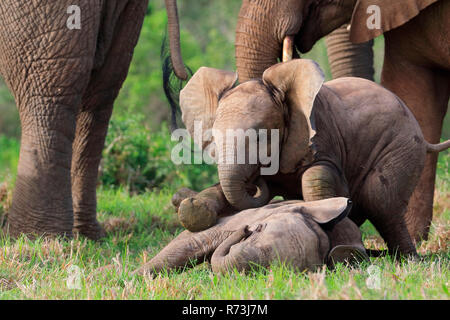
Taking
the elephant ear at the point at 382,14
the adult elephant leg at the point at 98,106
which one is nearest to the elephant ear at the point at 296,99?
the elephant ear at the point at 382,14

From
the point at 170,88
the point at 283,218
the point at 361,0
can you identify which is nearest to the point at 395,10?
the point at 361,0

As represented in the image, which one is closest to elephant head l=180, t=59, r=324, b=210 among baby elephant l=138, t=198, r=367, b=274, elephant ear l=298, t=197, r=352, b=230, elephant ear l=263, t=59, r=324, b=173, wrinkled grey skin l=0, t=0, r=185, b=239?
elephant ear l=263, t=59, r=324, b=173

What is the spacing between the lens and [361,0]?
421 cm

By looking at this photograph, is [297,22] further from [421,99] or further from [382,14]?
[421,99]

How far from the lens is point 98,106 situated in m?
4.62

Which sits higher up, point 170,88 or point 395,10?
point 395,10

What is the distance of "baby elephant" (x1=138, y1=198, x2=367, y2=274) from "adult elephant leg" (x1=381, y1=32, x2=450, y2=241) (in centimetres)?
155

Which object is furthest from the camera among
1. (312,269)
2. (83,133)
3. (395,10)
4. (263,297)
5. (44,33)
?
(83,133)

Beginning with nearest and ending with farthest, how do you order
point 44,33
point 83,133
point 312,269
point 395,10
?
1. point 312,269
2. point 44,33
3. point 395,10
4. point 83,133

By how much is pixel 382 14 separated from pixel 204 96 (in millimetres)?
1269

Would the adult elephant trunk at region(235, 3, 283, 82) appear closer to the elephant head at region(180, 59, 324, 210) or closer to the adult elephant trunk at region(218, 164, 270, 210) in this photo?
the elephant head at region(180, 59, 324, 210)

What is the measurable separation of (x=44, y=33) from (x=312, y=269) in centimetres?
181

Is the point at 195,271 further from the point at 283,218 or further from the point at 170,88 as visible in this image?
the point at 170,88

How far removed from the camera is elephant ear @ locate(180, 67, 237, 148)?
337 centimetres
